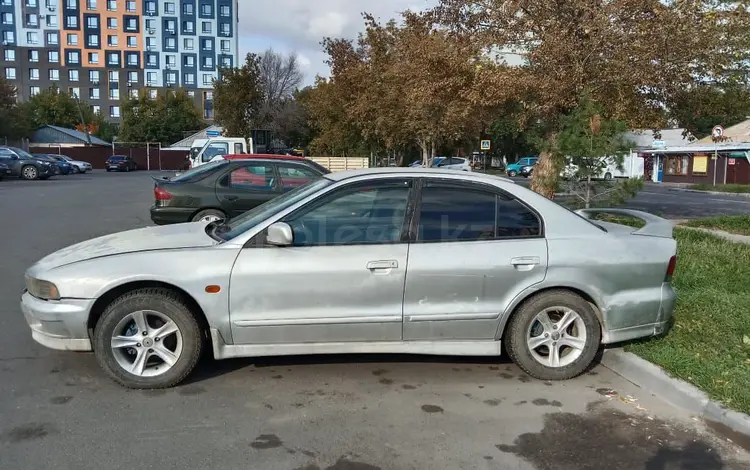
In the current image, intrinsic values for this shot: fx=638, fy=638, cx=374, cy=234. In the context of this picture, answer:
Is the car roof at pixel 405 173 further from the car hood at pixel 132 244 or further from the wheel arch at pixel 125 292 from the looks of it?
the wheel arch at pixel 125 292

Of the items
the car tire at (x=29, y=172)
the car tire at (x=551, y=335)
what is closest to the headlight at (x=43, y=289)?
the car tire at (x=551, y=335)

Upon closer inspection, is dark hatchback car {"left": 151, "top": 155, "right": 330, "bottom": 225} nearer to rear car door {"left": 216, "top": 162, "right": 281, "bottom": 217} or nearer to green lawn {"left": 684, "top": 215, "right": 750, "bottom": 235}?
rear car door {"left": 216, "top": 162, "right": 281, "bottom": 217}

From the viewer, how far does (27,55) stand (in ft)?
322

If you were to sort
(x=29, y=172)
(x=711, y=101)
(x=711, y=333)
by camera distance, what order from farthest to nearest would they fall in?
(x=29, y=172) → (x=711, y=101) → (x=711, y=333)

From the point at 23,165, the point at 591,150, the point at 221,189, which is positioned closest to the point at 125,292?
the point at 221,189

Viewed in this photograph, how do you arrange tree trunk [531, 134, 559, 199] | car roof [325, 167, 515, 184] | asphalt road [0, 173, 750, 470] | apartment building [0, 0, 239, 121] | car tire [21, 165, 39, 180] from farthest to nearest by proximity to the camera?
apartment building [0, 0, 239, 121] < car tire [21, 165, 39, 180] < tree trunk [531, 134, 559, 199] < car roof [325, 167, 515, 184] < asphalt road [0, 173, 750, 470]

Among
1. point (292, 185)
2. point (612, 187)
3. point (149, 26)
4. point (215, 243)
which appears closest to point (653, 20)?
point (612, 187)

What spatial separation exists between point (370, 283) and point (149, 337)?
162 centimetres

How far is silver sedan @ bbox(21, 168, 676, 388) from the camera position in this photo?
4523 mm

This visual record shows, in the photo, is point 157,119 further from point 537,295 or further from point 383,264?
point 537,295

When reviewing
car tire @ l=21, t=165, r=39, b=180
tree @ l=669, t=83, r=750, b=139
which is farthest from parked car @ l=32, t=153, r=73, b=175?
tree @ l=669, t=83, r=750, b=139

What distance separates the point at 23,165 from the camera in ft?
106

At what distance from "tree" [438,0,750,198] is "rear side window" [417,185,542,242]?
6.70 metres

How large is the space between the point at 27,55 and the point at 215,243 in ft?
362
